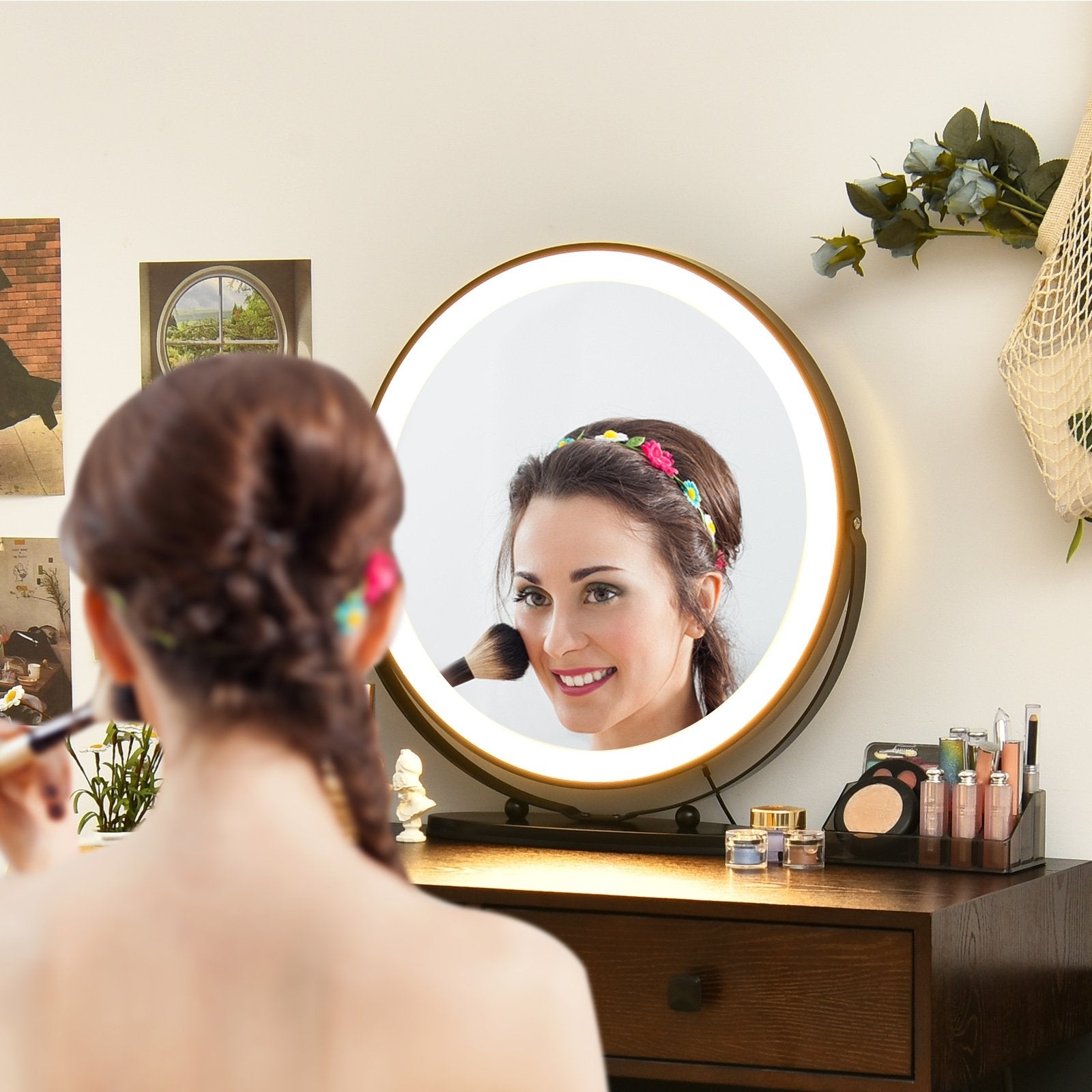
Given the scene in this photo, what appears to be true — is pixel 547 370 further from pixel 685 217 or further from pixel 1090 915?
pixel 1090 915

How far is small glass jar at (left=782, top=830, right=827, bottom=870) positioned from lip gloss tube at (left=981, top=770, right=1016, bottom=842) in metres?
0.15

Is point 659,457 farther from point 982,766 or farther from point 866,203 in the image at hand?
point 982,766

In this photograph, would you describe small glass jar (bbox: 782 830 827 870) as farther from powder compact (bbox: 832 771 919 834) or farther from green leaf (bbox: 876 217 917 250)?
green leaf (bbox: 876 217 917 250)

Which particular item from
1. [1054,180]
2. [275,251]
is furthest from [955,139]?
[275,251]

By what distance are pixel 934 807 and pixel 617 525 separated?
16.2 inches

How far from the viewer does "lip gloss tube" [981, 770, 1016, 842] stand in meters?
1.24

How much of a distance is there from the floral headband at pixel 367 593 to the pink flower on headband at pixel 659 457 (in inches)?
34.2

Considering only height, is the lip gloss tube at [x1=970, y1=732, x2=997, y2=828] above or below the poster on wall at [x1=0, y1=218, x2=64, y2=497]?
below

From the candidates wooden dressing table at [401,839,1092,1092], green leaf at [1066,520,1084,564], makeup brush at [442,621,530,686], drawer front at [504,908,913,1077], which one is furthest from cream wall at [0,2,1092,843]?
drawer front at [504,908,913,1077]

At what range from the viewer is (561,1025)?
0.55m

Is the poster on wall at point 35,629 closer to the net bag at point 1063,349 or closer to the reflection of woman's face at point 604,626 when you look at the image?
the reflection of woman's face at point 604,626

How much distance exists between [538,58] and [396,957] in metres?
1.24

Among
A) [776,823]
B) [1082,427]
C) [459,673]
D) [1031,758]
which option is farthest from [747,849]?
[1082,427]

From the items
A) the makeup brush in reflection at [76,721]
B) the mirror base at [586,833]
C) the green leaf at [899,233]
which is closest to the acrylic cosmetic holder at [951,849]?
the mirror base at [586,833]
